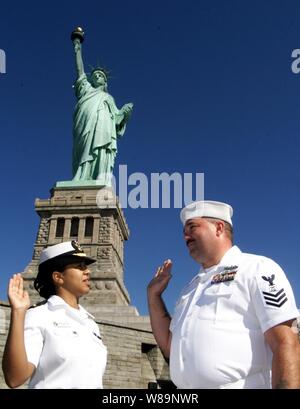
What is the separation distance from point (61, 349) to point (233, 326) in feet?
4.14

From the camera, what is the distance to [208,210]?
3.49 m

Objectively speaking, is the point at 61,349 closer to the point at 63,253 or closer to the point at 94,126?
the point at 63,253

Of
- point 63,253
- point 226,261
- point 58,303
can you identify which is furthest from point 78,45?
point 226,261

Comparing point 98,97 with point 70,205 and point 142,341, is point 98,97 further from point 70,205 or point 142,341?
point 142,341

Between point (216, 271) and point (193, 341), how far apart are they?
0.59 meters

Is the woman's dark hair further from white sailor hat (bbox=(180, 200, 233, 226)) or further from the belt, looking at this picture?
the belt

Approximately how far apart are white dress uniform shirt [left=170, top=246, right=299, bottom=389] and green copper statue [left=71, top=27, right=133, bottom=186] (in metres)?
26.8

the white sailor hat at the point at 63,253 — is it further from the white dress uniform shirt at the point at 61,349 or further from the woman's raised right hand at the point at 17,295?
the woman's raised right hand at the point at 17,295

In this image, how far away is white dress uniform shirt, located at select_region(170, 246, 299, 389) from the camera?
2680 mm

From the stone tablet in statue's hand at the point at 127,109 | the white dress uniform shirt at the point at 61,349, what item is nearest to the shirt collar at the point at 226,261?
the white dress uniform shirt at the point at 61,349

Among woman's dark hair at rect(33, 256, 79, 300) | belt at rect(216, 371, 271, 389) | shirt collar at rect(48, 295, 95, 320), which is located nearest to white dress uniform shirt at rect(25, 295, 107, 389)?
shirt collar at rect(48, 295, 95, 320)

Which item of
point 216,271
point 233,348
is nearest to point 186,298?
point 216,271

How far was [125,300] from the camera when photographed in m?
28.5

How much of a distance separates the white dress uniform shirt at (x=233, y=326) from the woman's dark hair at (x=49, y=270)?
3.71 feet
